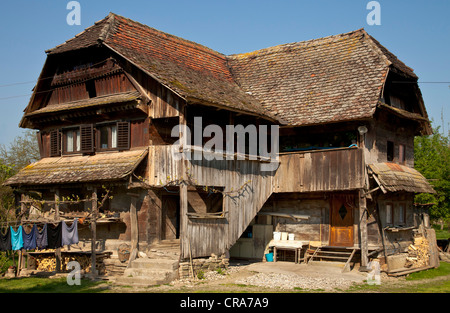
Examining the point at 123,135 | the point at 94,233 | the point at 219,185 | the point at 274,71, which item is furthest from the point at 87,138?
the point at 274,71

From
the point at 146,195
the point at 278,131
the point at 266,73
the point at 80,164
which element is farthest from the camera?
the point at 266,73

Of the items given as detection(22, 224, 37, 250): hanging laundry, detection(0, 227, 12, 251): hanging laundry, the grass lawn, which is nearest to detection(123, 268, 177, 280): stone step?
the grass lawn

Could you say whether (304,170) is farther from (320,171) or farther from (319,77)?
(319,77)

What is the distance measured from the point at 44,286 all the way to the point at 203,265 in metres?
5.64

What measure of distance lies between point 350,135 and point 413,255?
6.58 m

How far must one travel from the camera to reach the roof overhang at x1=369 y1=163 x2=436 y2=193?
2131 centimetres

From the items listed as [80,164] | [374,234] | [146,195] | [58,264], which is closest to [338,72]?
[374,234]

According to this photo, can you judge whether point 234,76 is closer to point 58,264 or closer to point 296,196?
point 296,196

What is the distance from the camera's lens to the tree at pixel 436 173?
35188 millimetres

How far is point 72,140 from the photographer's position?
23234 millimetres

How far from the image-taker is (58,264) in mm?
21422

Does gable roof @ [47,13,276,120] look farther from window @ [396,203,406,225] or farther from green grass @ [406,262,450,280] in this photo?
green grass @ [406,262,450,280]

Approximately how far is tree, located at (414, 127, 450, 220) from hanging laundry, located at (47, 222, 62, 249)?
21.6 m

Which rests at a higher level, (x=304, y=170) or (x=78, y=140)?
(x=78, y=140)
